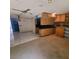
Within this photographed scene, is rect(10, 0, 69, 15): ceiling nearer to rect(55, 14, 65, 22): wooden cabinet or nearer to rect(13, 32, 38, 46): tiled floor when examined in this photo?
rect(13, 32, 38, 46): tiled floor

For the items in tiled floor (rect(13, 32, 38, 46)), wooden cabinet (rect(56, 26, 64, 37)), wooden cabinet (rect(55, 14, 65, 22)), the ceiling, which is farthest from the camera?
wooden cabinet (rect(56, 26, 64, 37))

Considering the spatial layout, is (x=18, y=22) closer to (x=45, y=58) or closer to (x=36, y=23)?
(x=36, y=23)

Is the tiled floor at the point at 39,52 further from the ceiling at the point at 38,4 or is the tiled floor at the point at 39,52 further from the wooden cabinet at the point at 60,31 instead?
the wooden cabinet at the point at 60,31

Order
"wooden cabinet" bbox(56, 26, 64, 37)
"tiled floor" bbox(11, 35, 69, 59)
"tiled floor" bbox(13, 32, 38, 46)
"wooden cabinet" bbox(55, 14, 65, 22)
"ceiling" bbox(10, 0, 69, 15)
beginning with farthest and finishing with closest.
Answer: "wooden cabinet" bbox(56, 26, 64, 37)
"wooden cabinet" bbox(55, 14, 65, 22)
"tiled floor" bbox(13, 32, 38, 46)
"ceiling" bbox(10, 0, 69, 15)
"tiled floor" bbox(11, 35, 69, 59)

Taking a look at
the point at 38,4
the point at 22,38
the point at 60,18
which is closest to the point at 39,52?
the point at 38,4

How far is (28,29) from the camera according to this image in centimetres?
1204

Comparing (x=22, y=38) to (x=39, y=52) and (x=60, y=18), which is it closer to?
(x=60, y=18)

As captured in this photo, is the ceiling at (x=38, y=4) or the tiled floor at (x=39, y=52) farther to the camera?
the ceiling at (x=38, y=4)

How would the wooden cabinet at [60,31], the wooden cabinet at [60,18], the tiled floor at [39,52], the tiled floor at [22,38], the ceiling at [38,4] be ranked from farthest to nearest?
the wooden cabinet at [60,31], the wooden cabinet at [60,18], the tiled floor at [22,38], the ceiling at [38,4], the tiled floor at [39,52]

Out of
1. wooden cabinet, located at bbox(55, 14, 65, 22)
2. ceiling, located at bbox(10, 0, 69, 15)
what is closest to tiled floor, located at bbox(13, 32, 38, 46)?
ceiling, located at bbox(10, 0, 69, 15)

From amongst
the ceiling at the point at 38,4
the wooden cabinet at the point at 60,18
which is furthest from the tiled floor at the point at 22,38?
the wooden cabinet at the point at 60,18
